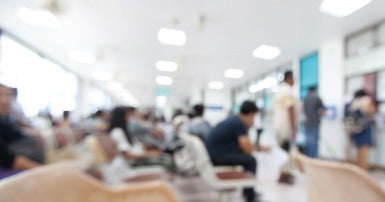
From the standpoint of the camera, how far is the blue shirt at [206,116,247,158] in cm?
288

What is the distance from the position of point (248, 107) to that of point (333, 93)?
160 inches

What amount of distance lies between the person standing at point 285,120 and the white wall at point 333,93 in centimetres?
192

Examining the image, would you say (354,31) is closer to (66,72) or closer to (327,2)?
(327,2)

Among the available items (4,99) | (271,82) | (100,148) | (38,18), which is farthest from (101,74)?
(4,99)

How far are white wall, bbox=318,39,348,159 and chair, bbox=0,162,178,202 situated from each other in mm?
5560

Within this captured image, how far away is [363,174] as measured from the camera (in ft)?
3.17

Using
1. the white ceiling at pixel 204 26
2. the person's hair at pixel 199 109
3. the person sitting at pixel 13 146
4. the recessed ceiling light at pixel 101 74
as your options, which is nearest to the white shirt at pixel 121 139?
the person's hair at pixel 199 109

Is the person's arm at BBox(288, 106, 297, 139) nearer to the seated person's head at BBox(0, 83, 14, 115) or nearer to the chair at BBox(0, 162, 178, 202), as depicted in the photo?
the seated person's head at BBox(0, 83, 14, 115)

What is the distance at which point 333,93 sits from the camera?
20.5 ft

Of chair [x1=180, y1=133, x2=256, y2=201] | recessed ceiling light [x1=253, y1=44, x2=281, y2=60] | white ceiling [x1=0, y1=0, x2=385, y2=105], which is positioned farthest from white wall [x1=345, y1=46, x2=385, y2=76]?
chair [x1=180, y1=133, x2=256, y2=201]

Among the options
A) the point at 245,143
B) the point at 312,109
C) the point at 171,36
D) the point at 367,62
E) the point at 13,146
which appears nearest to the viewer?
the point at 13,146

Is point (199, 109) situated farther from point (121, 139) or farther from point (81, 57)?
point (81, 57)

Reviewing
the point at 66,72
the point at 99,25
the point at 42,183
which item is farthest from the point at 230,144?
the point at 66,72

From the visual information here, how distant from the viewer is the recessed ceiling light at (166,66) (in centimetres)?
930
